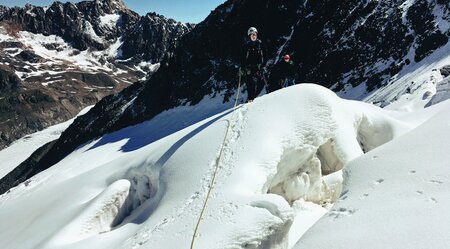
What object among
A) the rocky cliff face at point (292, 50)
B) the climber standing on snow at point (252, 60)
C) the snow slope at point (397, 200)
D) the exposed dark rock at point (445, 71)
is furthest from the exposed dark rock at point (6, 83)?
the snow slope at point (397, 200)

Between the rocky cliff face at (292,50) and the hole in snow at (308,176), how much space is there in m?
33.9

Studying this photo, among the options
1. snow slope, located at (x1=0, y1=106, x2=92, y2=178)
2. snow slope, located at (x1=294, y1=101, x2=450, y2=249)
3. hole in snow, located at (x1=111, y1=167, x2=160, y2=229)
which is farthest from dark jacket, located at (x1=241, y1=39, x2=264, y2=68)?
snow slope, located at (x1=0, y1=106, x2=92, y2=178)

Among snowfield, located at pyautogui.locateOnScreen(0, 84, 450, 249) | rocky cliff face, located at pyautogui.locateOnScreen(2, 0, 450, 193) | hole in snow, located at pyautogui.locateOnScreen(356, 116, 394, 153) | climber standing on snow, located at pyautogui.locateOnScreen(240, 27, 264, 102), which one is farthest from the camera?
rocky cliff face, located at pyautogui.locateOnScreen(2, 0, 450, 193)

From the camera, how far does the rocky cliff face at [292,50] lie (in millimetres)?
46469

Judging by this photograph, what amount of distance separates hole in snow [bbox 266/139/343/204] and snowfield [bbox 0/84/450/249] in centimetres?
3

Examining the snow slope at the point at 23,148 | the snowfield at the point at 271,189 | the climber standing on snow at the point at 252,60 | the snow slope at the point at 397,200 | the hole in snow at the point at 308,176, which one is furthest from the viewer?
the snow slope at the point at 23,148

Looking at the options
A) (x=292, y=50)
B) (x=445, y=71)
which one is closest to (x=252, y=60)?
(x=445, y=71)

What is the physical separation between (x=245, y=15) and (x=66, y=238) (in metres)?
64.9

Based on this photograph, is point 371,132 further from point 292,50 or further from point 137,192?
point 292,50

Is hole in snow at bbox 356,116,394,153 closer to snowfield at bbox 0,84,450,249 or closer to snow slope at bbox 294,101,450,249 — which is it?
snowfield at bbox 0,84,450,249

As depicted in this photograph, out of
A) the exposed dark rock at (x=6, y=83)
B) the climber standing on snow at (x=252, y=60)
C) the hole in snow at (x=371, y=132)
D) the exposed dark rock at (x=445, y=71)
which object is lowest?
the exposed dark rock at (x=445, y=71)

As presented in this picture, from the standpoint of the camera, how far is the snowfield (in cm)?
671

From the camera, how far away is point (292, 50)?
202 feet

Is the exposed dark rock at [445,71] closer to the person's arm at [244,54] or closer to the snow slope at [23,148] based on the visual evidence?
the person's arm at [244,54]
